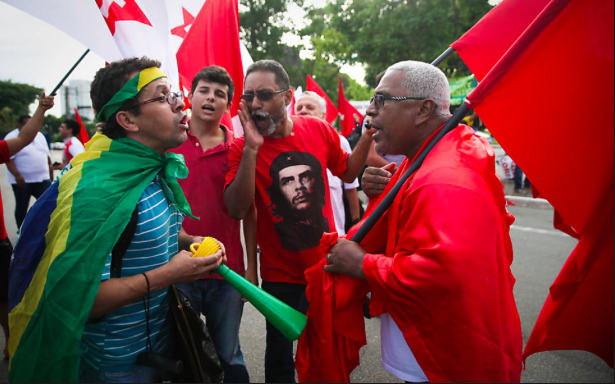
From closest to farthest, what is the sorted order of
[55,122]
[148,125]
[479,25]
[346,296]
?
→ [346,296]
[148,125]
[479,25]
[55,122]

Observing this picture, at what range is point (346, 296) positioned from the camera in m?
1.69

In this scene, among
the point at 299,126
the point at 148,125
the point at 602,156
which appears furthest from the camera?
the point at 299,126

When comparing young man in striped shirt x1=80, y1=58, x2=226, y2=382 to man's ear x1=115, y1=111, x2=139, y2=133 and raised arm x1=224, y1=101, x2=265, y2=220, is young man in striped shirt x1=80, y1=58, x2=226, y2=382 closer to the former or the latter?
man's ear x1=115, y1=111, x2=139, y2=133

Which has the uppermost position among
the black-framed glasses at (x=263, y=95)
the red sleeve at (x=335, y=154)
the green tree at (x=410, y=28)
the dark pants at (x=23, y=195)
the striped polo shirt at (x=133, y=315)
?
the green tree at (x=410, y=28)

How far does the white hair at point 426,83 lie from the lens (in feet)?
5.82

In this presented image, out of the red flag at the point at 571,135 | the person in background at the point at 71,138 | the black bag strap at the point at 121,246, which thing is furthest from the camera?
the person in background at the point at 71,138

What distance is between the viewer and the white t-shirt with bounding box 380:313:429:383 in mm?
1622

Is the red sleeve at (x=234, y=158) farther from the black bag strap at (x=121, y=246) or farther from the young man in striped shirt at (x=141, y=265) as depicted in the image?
the black bag strap at (x=121, y=246)

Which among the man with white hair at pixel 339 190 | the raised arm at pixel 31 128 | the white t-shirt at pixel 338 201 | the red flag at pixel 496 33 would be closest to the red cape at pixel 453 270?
the red flag at pixel 496 33

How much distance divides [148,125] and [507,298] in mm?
1692

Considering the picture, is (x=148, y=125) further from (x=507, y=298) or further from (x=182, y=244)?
(x=507, y=298)

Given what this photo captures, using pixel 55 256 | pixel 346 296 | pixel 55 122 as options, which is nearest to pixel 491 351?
pixel 346 296

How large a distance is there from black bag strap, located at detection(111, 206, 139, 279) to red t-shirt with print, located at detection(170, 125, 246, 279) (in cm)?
94

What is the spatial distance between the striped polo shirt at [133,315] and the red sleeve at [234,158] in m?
0.70
